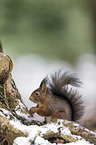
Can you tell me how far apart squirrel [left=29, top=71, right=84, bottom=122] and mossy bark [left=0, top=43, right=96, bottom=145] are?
0.21 meters

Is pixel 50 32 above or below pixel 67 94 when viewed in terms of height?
above

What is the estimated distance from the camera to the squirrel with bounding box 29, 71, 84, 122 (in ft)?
5.91

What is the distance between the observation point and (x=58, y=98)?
1881 mm

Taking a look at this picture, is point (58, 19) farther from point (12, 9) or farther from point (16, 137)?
point (16, 137)

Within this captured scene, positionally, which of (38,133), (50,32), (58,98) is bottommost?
(38,133)

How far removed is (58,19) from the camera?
34.8ft

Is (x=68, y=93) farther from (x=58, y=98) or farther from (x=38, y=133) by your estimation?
(x=38, y=133)

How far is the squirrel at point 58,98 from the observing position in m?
1.80

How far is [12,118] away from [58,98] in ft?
2.09

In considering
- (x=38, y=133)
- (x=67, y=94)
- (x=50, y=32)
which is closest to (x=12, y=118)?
(x=38, y=133)

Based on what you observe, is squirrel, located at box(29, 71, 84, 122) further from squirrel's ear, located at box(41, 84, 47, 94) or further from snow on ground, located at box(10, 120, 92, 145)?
snow on ground, located at box(10, 120, 92, 145)

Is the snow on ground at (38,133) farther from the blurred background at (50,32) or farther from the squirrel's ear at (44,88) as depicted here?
the blurred background at (50,32)

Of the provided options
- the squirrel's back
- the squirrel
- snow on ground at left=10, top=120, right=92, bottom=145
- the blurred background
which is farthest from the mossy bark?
the blurred background

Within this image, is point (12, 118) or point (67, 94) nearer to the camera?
point (12, 118)
